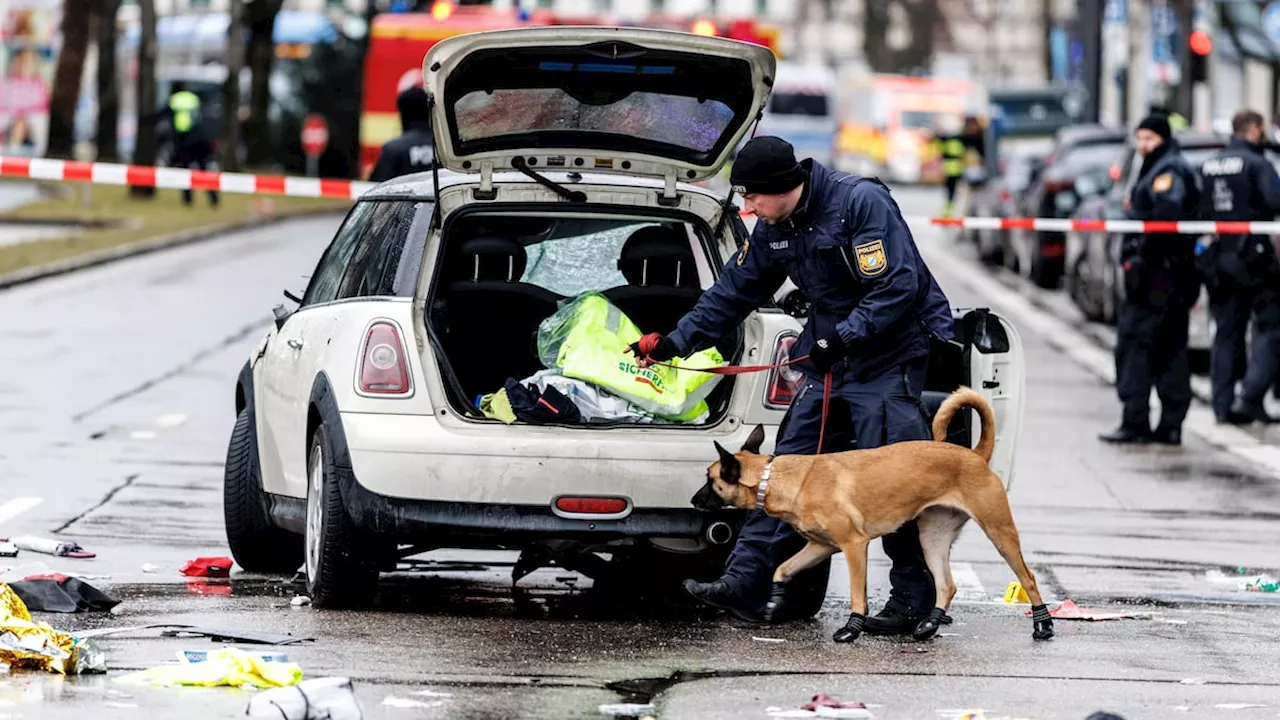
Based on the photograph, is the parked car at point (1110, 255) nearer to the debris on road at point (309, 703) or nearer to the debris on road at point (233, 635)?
the debris on road at point (233, 635)

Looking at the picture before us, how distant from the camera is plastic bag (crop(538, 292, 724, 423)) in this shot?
829 cm

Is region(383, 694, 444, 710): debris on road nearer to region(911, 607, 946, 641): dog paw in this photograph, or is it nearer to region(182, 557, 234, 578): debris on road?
region(911, 607, 946, 641): dog paw

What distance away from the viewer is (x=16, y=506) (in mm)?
10719

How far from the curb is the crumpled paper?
16886mm

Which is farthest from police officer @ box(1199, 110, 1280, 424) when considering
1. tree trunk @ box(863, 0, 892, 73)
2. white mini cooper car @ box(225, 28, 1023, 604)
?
tree trunk @ box(863, 0, 892, 73)

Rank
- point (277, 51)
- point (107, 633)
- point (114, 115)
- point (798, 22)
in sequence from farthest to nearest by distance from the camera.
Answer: point (798, 22) → point (277, 51) → point (114, 115) → point (107, 633)

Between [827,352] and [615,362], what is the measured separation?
0.75 meters

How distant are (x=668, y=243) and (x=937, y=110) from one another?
2617 inches

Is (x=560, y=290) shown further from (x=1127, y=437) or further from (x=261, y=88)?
(x=261, y=88)

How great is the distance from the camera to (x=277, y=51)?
193 ft

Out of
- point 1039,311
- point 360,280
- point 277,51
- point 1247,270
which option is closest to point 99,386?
point 1247,270

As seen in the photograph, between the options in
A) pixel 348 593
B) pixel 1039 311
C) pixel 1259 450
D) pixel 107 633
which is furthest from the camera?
pixel 1039 311

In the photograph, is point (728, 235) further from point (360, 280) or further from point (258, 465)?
point (258, 465)

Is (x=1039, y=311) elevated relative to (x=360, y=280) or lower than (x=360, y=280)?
lower
